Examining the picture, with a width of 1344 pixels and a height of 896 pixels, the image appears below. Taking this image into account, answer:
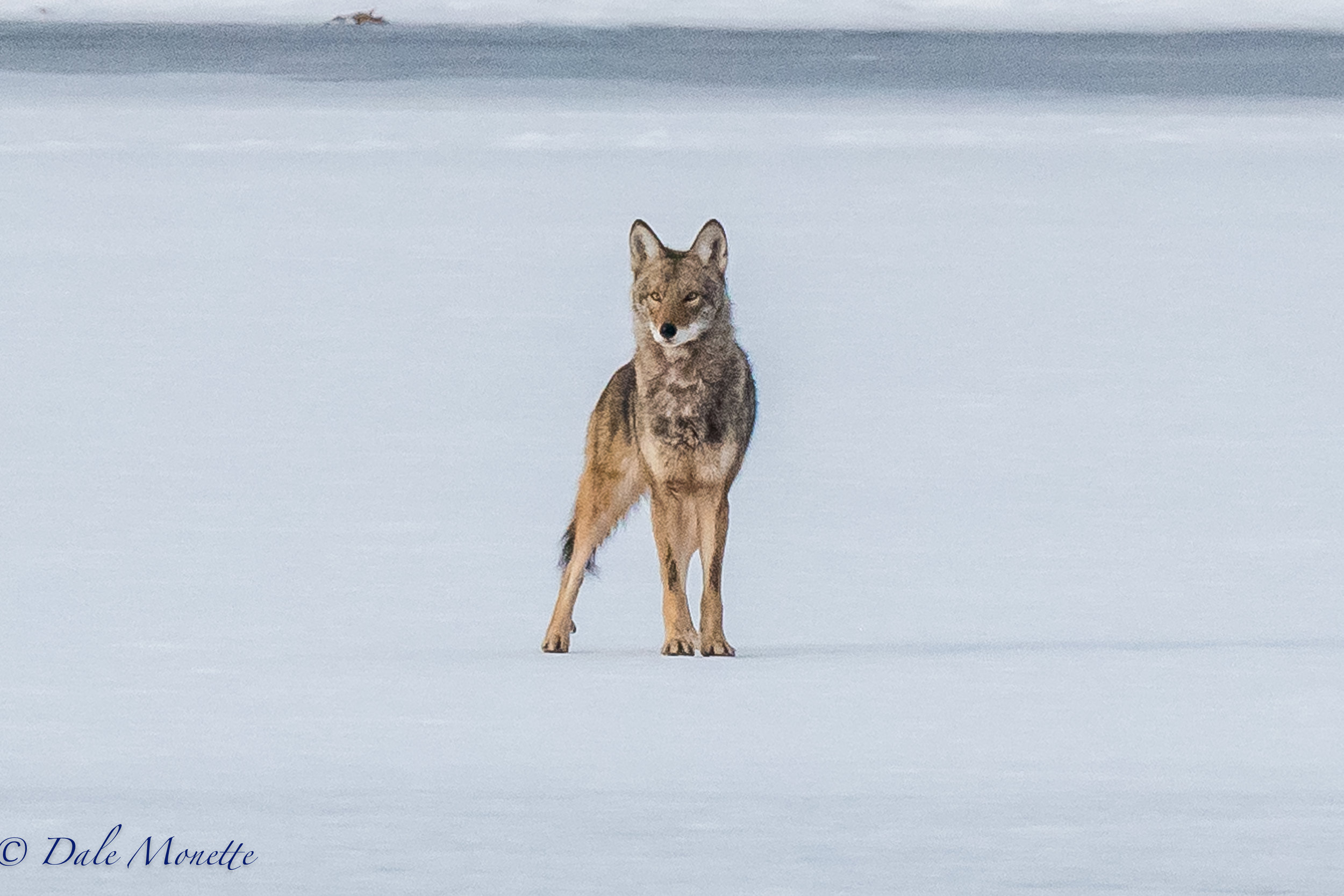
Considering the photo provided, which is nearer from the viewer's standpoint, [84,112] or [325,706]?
[325,706]

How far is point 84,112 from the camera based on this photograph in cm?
1691

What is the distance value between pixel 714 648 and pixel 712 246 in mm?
1136

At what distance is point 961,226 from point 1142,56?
5341 millimetres

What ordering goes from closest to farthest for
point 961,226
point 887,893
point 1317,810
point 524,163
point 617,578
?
1. point 887,893
2. point 1317,810
3. point 617,578
4. point 961,226
5. point 524,163

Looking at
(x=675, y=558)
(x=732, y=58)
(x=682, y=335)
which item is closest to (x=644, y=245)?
(x=682, y=335)

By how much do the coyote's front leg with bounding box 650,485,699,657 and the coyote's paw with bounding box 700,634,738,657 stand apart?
4 centimetres

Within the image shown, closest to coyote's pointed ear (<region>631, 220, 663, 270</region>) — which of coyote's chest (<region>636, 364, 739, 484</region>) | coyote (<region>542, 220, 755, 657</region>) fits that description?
coyote (<region>542, 220, 755, 657</region>)

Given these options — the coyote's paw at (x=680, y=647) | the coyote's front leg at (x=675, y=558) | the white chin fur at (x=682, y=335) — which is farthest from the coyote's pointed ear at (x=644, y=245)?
the coyote's paw at (x=680, y=647)

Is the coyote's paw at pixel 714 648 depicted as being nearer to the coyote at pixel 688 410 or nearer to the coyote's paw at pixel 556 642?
the coyote at pixel 688 410

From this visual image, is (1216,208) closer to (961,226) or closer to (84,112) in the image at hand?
(961,226)

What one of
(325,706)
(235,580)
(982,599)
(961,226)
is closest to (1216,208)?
(961,226)

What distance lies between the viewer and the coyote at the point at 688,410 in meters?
6.65

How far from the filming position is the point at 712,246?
6660mm

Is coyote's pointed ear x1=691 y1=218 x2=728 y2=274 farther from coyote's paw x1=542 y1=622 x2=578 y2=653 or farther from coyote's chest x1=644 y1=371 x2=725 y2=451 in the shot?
coyote's paw x1=542 y1=622 x2=578 y2=653
